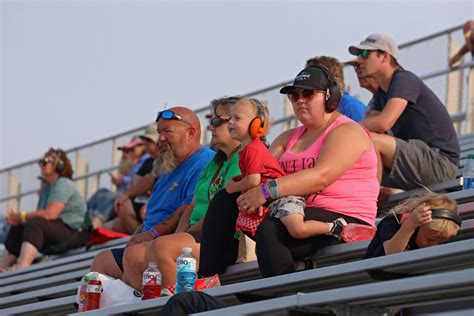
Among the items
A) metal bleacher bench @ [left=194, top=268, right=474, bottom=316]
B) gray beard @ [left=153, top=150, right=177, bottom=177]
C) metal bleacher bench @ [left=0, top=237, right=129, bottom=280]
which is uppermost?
gray beard @ [left=153, top=150, right=177, bottom=177]

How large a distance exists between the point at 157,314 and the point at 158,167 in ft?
5.54

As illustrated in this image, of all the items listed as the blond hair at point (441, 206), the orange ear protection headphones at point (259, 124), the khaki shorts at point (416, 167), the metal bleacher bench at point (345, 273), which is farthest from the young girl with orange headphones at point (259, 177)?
the khaki shorts at point (416, 167)

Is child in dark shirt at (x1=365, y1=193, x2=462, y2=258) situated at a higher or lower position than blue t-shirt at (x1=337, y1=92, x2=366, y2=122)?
lower

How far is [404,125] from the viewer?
869 cm

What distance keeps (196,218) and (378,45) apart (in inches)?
64.2

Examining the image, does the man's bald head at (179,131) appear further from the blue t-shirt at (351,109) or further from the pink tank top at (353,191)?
the pink tank top at (353,191)

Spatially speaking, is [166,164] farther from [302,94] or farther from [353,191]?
[353,191]

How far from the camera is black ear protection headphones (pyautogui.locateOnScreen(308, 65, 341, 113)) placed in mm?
7336

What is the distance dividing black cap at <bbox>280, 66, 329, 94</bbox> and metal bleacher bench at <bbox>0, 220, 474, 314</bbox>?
2.80 feet

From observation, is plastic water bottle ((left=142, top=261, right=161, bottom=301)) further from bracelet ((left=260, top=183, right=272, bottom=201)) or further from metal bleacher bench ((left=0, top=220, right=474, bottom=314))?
bracelet ((left=260, top=183, right=272, bottom=201))

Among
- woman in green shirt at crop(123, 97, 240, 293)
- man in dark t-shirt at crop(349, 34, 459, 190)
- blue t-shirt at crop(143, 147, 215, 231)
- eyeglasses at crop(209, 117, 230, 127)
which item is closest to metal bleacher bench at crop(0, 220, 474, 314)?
woman in green shirt at crop(123, 97, 240, 293)

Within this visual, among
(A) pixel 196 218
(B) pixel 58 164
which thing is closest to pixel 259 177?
(A) pixel 196 218

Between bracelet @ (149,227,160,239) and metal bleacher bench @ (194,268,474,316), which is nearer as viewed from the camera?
metal bleacher bench @ (194,268,474,316)

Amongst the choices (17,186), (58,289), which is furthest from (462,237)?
(17,186)
